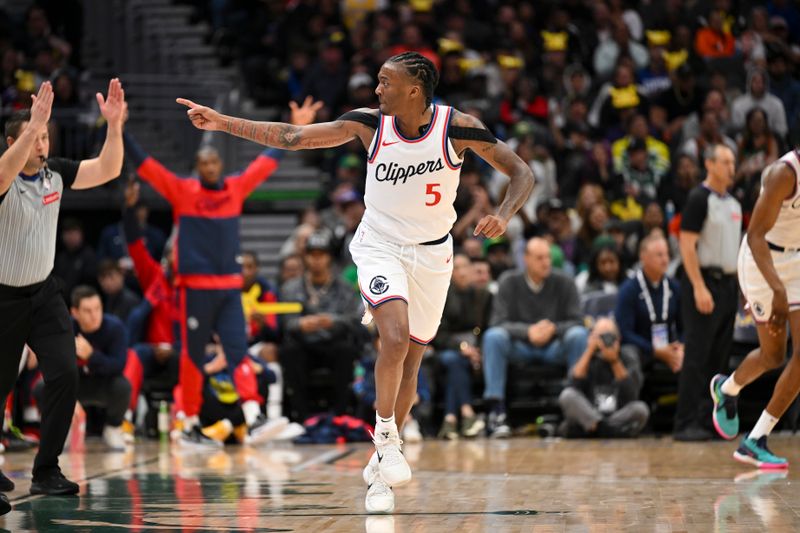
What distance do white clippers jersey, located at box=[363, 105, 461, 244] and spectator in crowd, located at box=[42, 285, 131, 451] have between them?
14.9ft

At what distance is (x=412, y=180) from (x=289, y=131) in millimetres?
679

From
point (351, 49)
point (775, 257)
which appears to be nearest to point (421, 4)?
point (351, 49)

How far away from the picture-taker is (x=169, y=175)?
412 inches

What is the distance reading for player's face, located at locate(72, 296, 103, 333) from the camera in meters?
10.3

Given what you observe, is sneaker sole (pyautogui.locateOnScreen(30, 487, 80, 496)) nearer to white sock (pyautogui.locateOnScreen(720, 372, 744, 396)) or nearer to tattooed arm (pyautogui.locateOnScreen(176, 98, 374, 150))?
tattooed arm (pyautogui.locateOnScreen(176, 98, 374, 150))

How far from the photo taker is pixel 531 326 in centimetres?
1110

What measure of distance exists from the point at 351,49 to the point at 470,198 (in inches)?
155

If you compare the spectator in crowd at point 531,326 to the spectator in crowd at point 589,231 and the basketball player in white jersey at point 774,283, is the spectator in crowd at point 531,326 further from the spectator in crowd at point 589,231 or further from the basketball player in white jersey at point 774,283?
the basketball player in white jersey at point 774,283

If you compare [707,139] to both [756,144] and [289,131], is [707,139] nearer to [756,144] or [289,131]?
[756,144]

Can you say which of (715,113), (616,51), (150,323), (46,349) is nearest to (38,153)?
(46,349)

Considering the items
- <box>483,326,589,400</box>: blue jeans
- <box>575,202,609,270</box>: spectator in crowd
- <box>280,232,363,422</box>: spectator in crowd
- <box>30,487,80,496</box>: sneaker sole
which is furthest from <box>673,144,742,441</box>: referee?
<box>30,487,80,496</box>: sneaker sole

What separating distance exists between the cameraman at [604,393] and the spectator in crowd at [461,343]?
87cm

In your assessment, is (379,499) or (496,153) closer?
(379,499)

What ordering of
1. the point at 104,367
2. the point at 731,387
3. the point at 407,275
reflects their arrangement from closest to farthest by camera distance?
the point at 407,275, the point at 731,387, the point at 104,367
